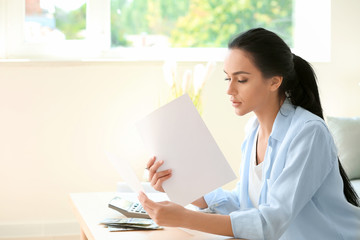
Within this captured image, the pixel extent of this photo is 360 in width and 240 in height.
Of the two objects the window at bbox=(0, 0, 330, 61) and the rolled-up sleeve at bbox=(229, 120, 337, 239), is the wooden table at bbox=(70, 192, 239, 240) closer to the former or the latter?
the rolled-up sleeve at bbox=(229, 120, 337, 239)

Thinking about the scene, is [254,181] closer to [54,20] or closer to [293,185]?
[293,185]

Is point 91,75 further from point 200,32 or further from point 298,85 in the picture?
point 298,85

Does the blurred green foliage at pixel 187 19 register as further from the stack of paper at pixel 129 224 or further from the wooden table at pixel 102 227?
the stack of paper at pixel 129 224

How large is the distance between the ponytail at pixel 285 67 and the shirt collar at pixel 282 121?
3cm

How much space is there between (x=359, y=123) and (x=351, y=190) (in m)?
1.48

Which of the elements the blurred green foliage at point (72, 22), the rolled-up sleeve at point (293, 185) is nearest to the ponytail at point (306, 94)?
the rolled-up sleeve at point (293, 185)

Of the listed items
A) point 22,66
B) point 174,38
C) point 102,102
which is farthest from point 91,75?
point 174,38

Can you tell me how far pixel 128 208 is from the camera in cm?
170

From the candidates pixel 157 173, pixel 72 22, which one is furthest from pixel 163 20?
pixel 157 173

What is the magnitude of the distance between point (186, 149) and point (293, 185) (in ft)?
0.93

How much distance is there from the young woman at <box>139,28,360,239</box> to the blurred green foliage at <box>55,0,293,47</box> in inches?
77.3

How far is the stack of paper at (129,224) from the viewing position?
5.05 ft

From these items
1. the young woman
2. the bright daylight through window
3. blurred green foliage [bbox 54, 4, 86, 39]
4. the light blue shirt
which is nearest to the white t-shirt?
the young woman

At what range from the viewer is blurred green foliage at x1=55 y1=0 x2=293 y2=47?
136 inches
